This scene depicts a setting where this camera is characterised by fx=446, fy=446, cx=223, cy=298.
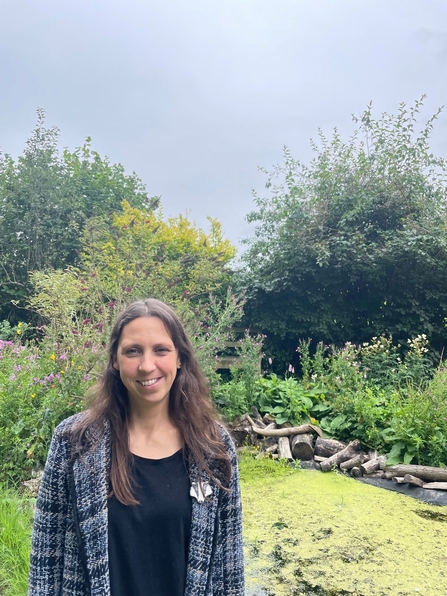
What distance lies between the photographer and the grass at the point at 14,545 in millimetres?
1997

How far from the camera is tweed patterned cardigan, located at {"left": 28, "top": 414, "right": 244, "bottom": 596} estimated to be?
1054 mm

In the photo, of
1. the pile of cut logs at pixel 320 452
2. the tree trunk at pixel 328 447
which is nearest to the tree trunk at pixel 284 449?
the pile of cut logs at pixel 320 452

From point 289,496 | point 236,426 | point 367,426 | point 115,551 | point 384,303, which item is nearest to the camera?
point 115,551

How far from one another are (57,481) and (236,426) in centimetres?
395

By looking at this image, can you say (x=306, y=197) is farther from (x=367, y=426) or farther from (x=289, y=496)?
(x=289, y=496)

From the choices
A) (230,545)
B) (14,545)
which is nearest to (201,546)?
→ (230,545)

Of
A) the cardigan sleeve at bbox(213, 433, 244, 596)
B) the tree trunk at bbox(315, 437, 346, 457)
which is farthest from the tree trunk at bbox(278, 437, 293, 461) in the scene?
the cardigan sleeve at bbox(213, 433, 244, 596)

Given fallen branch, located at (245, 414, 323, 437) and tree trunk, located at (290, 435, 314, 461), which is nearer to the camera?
tree trunk, located at (290, 435, 314, 461)

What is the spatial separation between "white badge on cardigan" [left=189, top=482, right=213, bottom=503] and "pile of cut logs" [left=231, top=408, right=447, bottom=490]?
317 centimetres

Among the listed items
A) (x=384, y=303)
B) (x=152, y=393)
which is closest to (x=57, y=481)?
(x=152, y=393)

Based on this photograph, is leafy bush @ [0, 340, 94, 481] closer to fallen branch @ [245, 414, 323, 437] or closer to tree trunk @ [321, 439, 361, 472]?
fallen branch @ [245, 414, 323, 437]

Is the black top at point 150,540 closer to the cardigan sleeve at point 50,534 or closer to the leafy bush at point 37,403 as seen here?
the cardigan sleeve at point 50,534

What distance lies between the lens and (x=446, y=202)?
754 cm

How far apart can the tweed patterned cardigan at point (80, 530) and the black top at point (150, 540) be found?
1.1 inches
